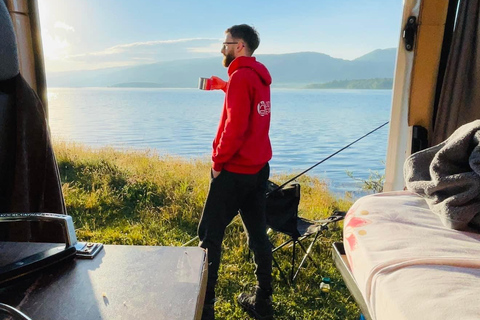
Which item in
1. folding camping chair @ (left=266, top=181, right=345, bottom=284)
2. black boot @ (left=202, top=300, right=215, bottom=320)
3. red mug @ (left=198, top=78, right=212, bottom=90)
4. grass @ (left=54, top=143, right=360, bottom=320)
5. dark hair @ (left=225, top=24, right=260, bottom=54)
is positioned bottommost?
grass @ (left=54, top=143, right=360, bottom=320)

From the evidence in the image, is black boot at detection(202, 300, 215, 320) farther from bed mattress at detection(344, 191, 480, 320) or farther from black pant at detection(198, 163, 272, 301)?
bed mattress at detection(344, 191, 480, 320)

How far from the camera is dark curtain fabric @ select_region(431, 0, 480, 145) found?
2.13m

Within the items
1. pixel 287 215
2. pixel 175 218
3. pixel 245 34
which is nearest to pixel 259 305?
pixel 287 215

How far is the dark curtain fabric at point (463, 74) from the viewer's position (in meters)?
2.13

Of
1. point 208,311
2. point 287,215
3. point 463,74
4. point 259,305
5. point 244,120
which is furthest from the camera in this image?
point 287,215

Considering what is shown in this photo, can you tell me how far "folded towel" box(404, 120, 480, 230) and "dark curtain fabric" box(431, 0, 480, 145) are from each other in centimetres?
96

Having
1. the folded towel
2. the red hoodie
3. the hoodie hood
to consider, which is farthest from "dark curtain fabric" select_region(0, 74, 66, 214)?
the folded towel

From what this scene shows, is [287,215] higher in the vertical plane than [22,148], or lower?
lower

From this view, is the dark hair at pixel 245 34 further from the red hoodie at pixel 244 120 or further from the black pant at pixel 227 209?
the black pant at pixel 227 209

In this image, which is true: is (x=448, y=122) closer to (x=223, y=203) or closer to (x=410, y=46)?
(x=410, y=46)

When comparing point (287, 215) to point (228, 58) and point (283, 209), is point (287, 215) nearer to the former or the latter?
point (283, 209)

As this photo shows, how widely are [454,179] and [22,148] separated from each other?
4.83 ft

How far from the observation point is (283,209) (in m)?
2.63

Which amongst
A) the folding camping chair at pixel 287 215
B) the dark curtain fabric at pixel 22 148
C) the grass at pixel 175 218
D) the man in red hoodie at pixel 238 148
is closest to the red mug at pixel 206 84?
the man in red hoodie at pixel 238 148
